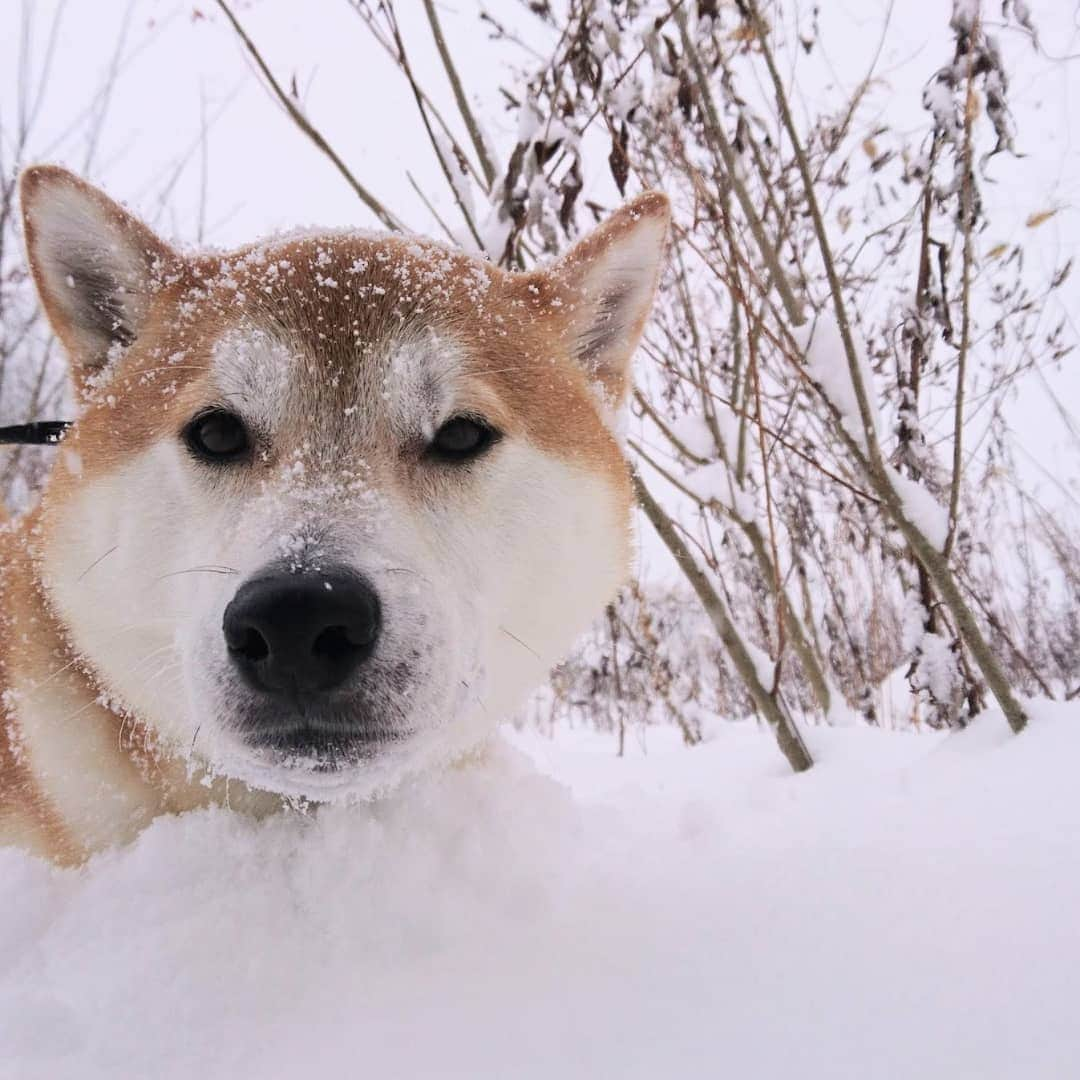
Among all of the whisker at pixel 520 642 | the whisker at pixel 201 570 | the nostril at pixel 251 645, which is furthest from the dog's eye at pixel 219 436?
the whisker at pixel 520 642

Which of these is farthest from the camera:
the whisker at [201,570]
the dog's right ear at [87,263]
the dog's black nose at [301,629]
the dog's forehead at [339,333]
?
the dog's right ear at [87,263]

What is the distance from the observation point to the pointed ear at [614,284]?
1932 millimetres

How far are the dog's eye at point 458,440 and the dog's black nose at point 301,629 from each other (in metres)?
0.46

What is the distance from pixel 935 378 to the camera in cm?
351

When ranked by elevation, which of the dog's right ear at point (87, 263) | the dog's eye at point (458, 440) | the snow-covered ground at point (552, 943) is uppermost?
the dog's right ear at point (87, 263)

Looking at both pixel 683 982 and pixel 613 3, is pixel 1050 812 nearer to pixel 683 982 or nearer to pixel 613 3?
pixel 683 982

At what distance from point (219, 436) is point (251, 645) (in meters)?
0.54

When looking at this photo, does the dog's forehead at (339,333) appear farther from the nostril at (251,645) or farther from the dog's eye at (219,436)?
the nostril at (251,645)

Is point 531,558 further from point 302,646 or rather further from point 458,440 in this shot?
point 302,646

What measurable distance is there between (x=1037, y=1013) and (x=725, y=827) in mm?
882

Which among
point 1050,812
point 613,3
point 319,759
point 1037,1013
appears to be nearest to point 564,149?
point 613,3

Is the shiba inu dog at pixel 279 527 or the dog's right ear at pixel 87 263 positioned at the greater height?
the dog's right ear at pixel 87 263

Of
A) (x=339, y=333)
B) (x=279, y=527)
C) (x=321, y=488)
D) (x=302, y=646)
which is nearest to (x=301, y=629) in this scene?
(x=302, y=646)

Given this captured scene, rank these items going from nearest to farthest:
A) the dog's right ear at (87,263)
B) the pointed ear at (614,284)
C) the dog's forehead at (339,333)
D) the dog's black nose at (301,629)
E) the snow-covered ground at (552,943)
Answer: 1. the snow-covered ground at (552,943)
2. the dog's black nose at (301,629)
3. the dog's forehead at (339,333)
4. the dog's right ear at (87,263)
5. the pointed ear at (614,284)
